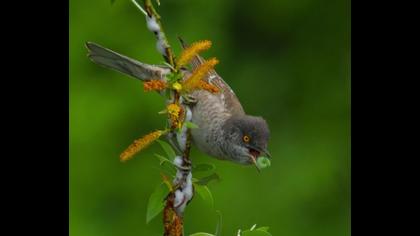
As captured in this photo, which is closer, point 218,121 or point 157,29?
point 157,29

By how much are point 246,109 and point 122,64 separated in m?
1.35

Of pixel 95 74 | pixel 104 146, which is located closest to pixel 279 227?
pixel 104 146

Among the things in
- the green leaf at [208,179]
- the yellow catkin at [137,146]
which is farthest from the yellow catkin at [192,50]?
the green leaf at [208,179]

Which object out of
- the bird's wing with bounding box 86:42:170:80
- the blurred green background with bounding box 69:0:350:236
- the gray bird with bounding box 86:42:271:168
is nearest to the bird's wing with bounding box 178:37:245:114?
the gray bird with bounding box 86:42:271:168

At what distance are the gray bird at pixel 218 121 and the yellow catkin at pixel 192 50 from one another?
0.37 metres

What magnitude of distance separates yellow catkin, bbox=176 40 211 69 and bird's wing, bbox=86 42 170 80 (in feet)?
1.33

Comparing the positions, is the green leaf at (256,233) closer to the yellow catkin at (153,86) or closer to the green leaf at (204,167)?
the green leaf at (204,167)

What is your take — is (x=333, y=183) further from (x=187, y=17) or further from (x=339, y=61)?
(x=187, y=17)

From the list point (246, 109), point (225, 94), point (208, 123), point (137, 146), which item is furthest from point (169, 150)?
point (246, 109)

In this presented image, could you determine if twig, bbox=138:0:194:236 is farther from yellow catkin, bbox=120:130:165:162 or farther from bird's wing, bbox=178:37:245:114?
bird's wing, bbox=178:37:245:114

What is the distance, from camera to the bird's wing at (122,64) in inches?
83.6

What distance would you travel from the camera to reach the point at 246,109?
353 centimetres

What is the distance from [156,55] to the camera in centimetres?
333

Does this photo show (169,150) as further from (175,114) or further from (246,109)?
(246,109)
